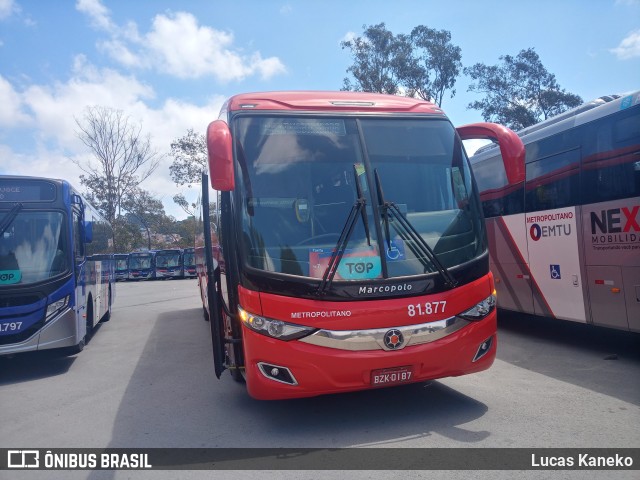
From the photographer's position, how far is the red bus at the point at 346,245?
15.4ft

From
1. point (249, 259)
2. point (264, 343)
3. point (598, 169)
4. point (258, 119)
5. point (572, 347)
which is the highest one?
point (258, 119)

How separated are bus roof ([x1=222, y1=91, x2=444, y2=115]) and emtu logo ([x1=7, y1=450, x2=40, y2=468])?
12.4 ft

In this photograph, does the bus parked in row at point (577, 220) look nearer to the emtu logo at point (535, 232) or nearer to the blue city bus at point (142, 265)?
the emtu logo at point (535, 232)

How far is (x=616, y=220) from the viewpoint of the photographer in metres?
6.90

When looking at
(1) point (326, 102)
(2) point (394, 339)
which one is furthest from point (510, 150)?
(2) point (394, 339)

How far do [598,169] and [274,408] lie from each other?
538 cm

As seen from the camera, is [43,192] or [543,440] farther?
[43,192]

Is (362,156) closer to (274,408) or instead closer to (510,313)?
(274,408)

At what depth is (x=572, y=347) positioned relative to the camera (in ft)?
27.0

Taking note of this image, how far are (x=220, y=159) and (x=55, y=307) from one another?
4.82 meters

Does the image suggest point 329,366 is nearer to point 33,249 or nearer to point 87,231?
point 33,249

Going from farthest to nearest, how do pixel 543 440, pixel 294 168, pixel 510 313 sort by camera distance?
pixel 510 313, pixel 294 168, pixel 543 440

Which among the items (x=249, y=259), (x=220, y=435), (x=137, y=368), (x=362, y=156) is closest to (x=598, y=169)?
(x=362, y=156)

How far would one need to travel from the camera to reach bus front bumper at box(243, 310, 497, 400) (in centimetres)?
467
